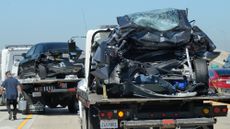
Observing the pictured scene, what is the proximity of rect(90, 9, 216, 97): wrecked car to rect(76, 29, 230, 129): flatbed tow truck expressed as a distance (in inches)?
7.5

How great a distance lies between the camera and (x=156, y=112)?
10469mm

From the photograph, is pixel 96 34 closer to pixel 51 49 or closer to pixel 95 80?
pixel 95 80

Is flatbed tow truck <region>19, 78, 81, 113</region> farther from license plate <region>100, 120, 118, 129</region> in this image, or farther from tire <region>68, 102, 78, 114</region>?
license plate <region>100, 120, 118, 129</region>

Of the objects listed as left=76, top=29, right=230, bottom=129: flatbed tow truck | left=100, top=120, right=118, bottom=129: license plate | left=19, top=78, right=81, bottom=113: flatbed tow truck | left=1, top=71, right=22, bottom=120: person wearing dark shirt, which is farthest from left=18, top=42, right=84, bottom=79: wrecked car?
left=100, top=120, right=118, bottom=129: license plate

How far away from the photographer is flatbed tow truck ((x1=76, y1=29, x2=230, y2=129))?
10211mm

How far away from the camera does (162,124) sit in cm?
1021

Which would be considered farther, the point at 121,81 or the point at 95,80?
the point at 95,80

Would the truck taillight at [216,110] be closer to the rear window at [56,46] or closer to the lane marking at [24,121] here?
the lane marking at [24,121]

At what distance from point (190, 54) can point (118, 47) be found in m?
1.40

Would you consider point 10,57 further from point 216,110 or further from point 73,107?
point 216,110

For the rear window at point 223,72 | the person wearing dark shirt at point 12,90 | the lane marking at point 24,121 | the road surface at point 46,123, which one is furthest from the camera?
the rear window at point 223,72

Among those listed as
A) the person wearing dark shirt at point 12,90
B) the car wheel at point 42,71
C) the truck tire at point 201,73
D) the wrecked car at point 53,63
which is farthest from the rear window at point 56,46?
the truck tire at point 201,73

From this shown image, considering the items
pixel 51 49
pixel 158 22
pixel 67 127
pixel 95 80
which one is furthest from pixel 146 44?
pixel 51 49

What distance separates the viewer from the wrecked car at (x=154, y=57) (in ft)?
34.6
